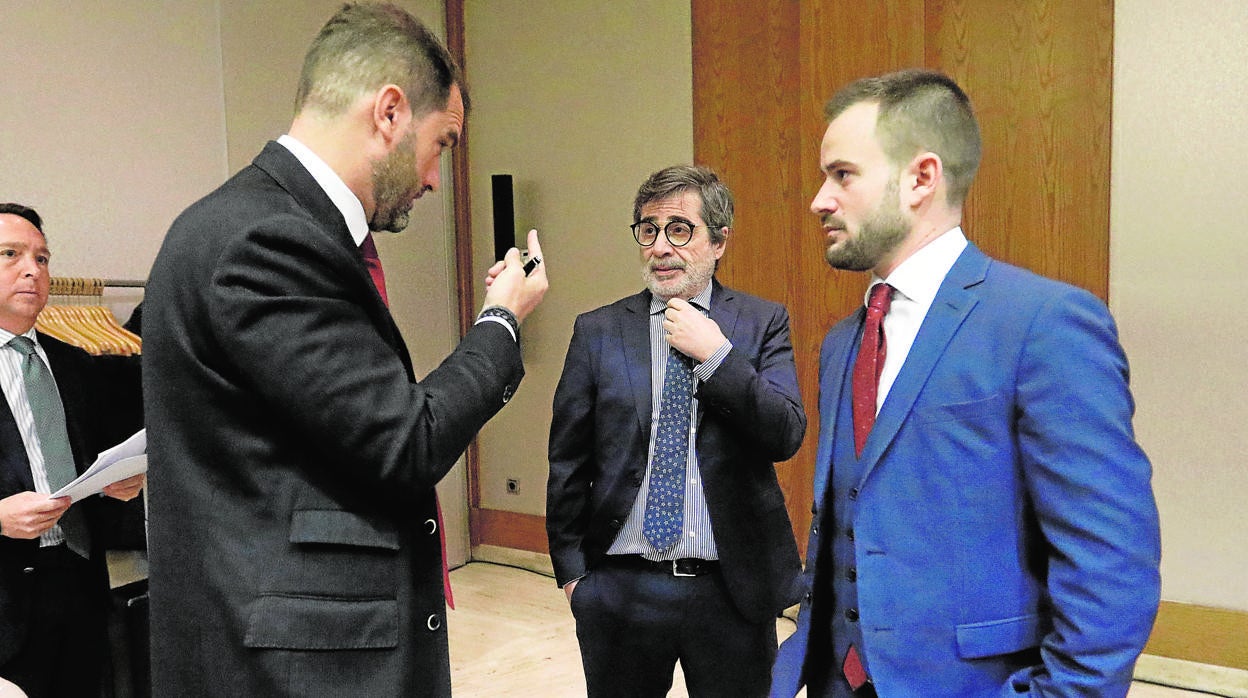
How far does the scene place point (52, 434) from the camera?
2.45 m

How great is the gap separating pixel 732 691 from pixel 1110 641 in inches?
41.2

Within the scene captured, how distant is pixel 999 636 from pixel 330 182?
3.62ft

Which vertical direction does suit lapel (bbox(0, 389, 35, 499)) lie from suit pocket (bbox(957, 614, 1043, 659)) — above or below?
above

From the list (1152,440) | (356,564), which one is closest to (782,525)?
(356,564)

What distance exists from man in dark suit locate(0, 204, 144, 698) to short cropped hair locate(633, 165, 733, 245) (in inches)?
61.0

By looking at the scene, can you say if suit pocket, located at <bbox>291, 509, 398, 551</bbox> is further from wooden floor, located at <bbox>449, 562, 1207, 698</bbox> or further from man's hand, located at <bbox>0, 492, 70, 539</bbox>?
wooden floor, located at <bbox>449, 562, 1207, 698</bbox>

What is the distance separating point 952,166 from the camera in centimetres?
137

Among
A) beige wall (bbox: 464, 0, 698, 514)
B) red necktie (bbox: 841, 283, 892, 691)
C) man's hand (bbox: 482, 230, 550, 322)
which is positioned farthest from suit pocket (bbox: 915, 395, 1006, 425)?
beige wall (bbox: 464, 0, 698, 514)

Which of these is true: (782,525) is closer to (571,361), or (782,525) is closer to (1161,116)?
(571,361)

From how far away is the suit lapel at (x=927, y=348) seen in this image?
127cm

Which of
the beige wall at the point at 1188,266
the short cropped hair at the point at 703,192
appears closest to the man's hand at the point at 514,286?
the short cropped hair at the point at 703,192

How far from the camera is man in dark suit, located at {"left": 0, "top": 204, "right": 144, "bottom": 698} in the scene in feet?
7.51

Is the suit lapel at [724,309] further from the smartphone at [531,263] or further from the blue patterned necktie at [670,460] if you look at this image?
the smartphone at [531,263]

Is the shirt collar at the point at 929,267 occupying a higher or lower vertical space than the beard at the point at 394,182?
lower
